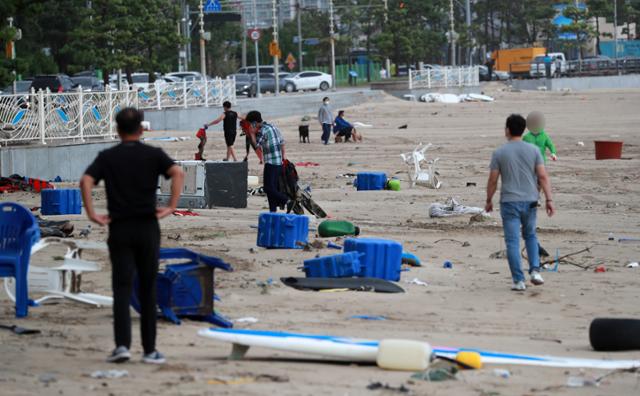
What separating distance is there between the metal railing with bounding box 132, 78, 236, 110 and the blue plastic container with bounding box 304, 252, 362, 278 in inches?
1223

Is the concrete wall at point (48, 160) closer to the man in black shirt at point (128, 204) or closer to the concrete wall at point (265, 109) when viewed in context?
the concrete wall at point (265, 109)

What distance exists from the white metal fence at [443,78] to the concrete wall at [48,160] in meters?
40.7

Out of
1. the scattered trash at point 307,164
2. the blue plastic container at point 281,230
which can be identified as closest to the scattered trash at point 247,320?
the blue plastic container at point 281,230

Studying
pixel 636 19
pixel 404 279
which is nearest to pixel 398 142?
pixel 404 279

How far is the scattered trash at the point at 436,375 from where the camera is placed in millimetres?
7477

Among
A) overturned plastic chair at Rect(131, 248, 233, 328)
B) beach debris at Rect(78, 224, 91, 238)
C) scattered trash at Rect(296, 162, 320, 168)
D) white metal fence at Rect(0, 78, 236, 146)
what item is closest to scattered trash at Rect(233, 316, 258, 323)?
overturned plastic chair at Rect(131, 248, 233, 328)

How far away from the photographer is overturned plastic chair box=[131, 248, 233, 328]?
893 cm

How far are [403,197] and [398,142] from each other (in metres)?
15.9

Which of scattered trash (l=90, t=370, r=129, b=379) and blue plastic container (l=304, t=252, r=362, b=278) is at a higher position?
blue plastic container (l=304, t=252, r=362, b=278)

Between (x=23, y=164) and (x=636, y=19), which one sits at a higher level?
(x=636, y=19)

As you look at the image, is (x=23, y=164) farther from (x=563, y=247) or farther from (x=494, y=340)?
(x=494, y=340)

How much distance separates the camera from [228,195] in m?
19.4

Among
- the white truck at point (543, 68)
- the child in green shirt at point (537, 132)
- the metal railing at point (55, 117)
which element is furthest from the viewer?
the white truck at point (543, 68)

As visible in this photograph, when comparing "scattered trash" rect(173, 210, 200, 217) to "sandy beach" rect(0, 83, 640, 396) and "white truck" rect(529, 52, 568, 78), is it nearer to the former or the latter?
"sandy beach" rect(0, 83, 640, 396)
